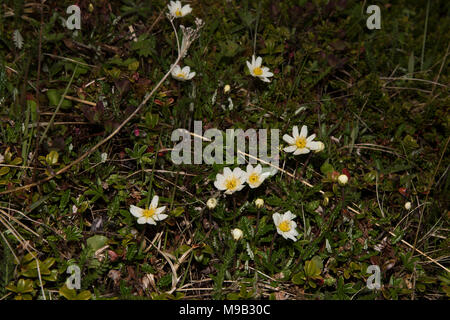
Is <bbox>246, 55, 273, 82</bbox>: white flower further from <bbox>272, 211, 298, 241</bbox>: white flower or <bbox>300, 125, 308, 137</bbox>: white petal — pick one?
<bbox>272, 211, 298, 241</bbox>: white flower

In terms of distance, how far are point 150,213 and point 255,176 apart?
596mm

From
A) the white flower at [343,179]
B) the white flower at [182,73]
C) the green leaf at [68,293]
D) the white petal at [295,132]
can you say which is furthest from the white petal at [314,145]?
the green leaf at [68,293]

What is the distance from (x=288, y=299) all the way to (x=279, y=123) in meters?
1.13

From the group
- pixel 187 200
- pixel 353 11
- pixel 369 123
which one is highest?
pixel 353 11

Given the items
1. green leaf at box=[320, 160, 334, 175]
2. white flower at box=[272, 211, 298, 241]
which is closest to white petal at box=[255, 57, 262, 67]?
green leaf at box=[320, 160, 334, 175]

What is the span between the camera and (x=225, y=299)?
2.22 metres

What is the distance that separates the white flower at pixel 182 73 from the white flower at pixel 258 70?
387 mm

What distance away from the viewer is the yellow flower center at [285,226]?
236 centimetres

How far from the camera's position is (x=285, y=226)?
93.0 inches

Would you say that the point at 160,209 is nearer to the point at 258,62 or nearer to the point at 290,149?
the point at 290,149

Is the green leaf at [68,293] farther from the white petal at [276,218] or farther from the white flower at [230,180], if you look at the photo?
the white petal at [276,218]
